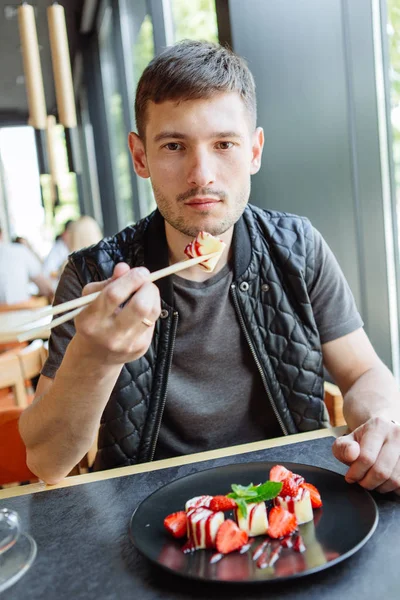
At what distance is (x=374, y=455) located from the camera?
100cm

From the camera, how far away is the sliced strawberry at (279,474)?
98cm

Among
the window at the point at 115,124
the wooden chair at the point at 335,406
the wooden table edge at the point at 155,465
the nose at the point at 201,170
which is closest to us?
the wooden table edge at the point at 155,465

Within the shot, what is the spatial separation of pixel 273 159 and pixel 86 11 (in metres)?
5.71

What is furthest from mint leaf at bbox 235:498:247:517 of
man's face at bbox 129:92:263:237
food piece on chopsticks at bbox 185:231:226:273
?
man's face at bbox 129:92:263:237

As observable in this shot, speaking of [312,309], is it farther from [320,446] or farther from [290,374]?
[320,446]

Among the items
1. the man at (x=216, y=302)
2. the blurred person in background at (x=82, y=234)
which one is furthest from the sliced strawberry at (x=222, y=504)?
the blurred person in background at (x=82, y=234)

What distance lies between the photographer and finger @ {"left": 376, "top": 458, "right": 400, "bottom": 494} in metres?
0.98

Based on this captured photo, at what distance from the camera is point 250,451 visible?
4.07ft

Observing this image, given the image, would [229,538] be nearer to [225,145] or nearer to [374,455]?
[374,455]

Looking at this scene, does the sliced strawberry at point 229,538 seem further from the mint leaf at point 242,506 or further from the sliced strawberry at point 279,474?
the sliced strawberry at point 279,474

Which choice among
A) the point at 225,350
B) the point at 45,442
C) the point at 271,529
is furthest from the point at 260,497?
the point at 225,350

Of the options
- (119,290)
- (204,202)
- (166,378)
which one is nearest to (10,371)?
(166,378)

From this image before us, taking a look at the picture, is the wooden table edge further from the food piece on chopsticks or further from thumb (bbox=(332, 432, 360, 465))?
the food piece on chopsticks

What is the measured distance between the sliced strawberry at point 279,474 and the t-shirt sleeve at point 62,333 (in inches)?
26.5
